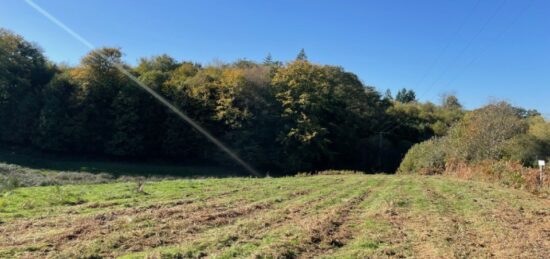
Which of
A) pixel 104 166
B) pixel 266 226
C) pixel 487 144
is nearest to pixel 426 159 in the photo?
pixel 487 144

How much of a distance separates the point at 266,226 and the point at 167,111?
124ft

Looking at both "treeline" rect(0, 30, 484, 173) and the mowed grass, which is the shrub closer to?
"treeline" rect(0, 30, 484, 173)

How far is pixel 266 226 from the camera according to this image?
9.28 metres

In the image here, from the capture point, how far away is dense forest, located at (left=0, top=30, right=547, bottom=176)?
42156 millimetres

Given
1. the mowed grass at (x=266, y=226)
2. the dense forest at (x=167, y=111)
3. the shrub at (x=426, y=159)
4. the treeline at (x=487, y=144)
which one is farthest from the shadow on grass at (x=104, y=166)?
the mowed grass at (x=266, y=226)

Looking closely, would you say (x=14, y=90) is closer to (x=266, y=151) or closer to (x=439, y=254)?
(x=266, y=151)

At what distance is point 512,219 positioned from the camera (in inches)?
437

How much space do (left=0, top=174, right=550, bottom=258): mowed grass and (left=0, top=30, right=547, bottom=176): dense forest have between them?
27.1m

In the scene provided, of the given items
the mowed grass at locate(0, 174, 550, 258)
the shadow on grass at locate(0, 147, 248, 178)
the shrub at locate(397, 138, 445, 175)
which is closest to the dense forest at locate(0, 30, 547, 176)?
the shadow on grass at locate(0, 147, 248, 178)

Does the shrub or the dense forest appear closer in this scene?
the shrub

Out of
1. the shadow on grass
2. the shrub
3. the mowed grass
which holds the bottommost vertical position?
the mowed grass

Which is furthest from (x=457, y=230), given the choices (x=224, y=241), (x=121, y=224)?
(x=121, y=224)

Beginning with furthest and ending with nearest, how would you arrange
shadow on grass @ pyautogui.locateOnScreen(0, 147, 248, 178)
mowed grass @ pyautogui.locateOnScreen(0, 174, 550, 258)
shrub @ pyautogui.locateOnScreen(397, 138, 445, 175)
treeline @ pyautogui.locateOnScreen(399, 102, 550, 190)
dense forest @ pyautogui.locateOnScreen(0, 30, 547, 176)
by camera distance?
dense forest @ pyautogui.locateOnScreen(0, 30, 547, 176), shadow on grass @ pyautogui.locateOnScreen(0, 147, 248, 178), shrub @ pyautogui.locateOnScreen(397, 138, 445, 175), treeline @ pyautogui.locateOnScreen(399, 102, 550, 190), mowed grass @ pyautogui.locateOnScreen(0, 174, 550, 258)

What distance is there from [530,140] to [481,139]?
4281mm
